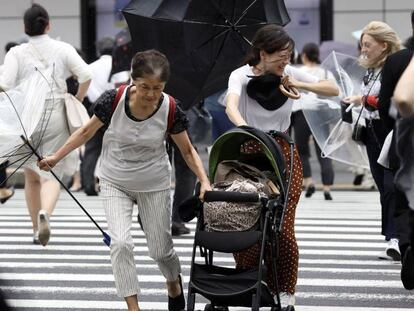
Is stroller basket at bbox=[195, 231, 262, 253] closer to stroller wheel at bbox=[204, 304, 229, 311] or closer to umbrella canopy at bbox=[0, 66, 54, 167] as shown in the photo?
stroller wheel at bbox=[204, 304, 229, 311]

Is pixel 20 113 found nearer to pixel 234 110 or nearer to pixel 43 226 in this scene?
pixel 43 226

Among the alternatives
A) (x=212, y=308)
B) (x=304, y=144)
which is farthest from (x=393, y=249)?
(x=304, y=144)

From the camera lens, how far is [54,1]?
2380cm

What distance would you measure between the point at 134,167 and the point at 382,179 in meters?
3.04

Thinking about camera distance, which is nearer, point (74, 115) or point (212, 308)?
point (212, 308)

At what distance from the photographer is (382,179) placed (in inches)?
357

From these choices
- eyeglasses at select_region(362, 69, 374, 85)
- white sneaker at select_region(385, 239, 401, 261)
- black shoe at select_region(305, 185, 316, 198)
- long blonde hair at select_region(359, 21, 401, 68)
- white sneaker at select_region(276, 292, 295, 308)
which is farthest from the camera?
black shoe at select_region(305, 185, 316, 198)

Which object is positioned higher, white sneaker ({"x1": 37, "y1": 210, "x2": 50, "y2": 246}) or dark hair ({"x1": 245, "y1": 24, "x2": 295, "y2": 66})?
dark hair ({"x1": 245, "y1": 24, "x2": 295, "y2": 66})

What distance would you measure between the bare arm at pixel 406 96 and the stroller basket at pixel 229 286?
65.6 inches

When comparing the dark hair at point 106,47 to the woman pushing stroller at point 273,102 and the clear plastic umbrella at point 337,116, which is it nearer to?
the clear plastic umbrella at point 337,116

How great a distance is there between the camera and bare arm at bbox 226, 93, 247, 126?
6.49m

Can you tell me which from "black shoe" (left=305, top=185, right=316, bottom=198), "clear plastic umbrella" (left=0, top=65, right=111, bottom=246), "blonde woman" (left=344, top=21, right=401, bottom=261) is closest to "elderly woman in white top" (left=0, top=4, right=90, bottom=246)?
"clear plastic umbrella" (left=0, top=65, right=111, bottom=246)

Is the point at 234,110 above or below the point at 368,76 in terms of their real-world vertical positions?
above

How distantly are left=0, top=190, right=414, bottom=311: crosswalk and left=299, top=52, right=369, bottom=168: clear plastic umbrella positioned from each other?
2.83 ft
